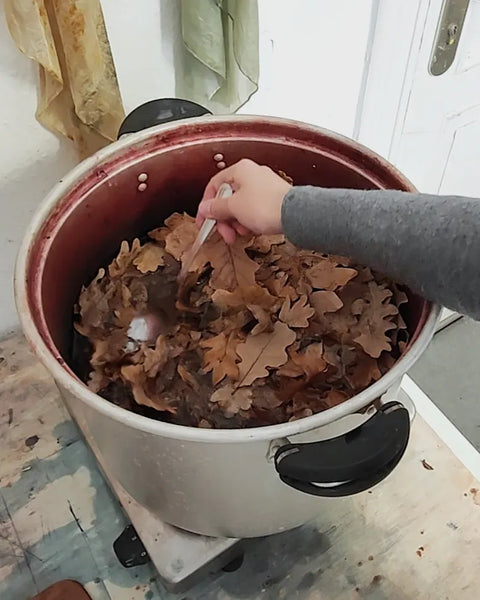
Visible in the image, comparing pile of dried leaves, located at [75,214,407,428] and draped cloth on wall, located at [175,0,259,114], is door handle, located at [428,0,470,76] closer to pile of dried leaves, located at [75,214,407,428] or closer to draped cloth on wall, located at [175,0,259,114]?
draped cloth on wall, located at [175,0,259,114]

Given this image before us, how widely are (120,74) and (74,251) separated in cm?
24

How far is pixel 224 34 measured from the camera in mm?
720

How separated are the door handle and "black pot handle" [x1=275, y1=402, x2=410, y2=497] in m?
0.68

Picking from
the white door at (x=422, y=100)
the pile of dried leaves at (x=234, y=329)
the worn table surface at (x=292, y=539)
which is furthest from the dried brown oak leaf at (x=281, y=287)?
the white door at (x=422, y=100)

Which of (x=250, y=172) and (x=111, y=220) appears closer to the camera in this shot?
(x=250, y=172)

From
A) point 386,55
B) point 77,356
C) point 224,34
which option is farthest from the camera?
point 386,55

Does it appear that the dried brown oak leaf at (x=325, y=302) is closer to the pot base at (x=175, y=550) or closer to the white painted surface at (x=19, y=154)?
the pot base at (x=175, y=550)

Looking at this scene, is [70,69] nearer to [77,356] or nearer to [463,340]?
[77,356]

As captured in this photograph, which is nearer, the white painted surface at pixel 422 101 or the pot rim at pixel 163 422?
the pot rim at pixel 163 422

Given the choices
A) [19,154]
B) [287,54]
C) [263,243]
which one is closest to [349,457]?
[263,243]

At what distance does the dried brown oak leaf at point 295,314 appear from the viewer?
58cm

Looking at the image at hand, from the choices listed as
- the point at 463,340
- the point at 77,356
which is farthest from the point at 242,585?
the point at 463,340

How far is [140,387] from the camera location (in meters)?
0.56

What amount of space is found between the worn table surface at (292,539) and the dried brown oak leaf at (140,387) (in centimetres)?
18
